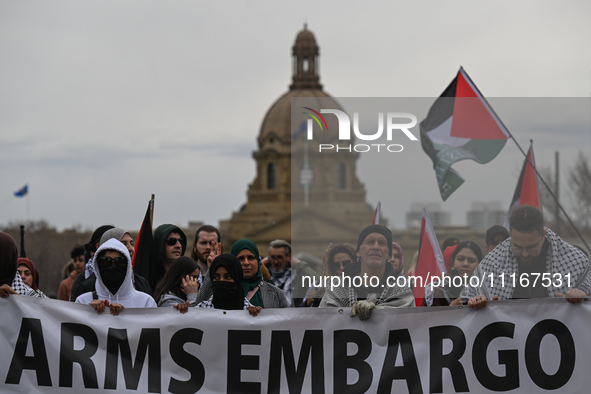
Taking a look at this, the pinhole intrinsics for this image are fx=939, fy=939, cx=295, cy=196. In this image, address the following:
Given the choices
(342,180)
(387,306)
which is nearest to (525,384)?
(387,306)

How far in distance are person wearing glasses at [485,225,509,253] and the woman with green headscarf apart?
1.94 metres

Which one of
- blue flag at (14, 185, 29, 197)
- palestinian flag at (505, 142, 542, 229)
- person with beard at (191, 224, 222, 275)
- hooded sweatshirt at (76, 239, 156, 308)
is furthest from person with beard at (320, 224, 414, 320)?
blue flag at (14, 185, 29, 197)

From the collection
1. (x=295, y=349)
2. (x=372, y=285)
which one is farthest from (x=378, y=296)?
(x=295, y=349)

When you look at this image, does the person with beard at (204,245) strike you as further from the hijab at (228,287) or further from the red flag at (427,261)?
the red flag at (427,261)

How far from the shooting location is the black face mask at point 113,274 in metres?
6.09

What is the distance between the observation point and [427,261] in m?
7.61

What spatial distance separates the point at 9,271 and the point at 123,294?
80 cm

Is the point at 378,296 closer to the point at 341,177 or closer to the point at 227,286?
the point at 227,286

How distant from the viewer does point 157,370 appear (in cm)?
621

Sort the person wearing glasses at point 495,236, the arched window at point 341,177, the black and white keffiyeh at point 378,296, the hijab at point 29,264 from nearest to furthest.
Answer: the black and white keffiyeh at point 378,296
the person wearing glasses at point 495,236
the hijab at point 29,264
the arched window at point 341,177

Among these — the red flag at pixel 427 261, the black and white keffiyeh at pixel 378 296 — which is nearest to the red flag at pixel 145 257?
the black and white keffiyeh at pixel 378 296

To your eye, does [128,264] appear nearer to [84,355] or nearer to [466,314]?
[84,355]

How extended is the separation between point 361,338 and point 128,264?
1591mm

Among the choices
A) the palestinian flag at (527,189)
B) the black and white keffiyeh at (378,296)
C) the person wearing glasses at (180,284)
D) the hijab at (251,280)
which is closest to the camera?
the black and white keffiyeh at (378,296)
